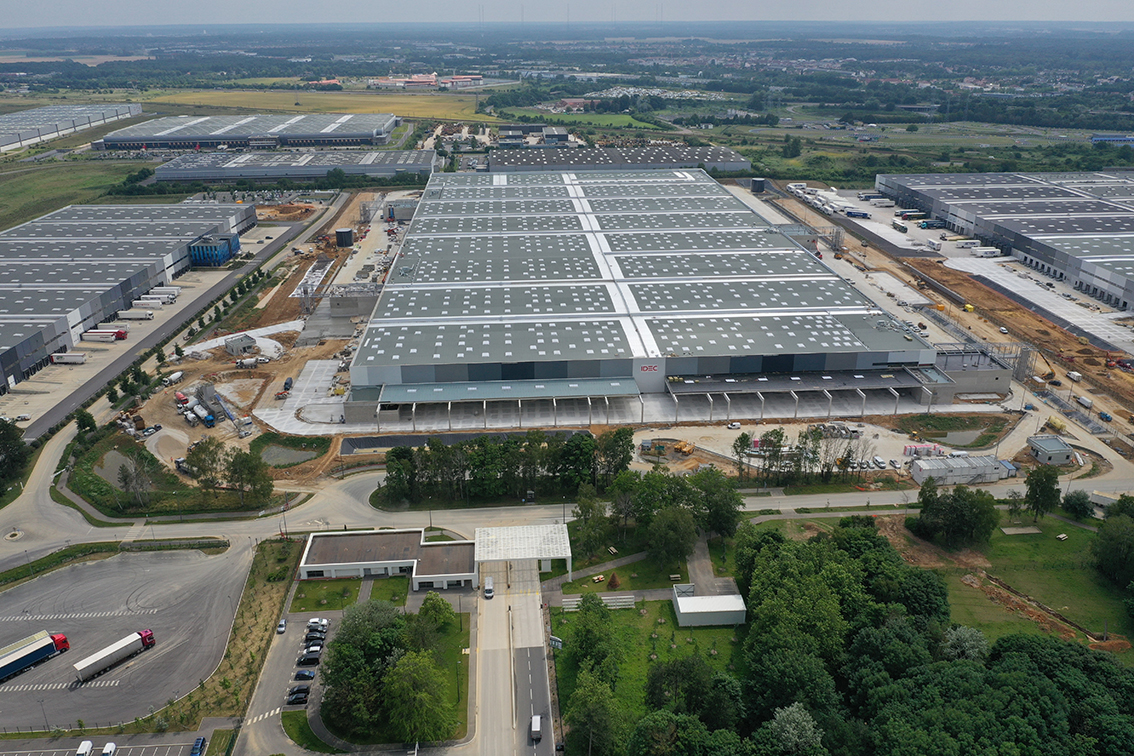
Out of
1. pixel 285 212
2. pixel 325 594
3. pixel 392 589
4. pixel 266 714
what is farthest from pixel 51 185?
pixel 266 714

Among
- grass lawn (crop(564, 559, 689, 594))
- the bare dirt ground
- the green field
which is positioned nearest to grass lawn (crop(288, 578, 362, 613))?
grass lawn (crop(564, 559, 689, 594))

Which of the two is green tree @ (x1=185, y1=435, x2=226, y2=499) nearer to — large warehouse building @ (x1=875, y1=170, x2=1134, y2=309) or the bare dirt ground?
the bare dirt ground

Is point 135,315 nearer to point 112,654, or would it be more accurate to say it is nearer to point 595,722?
point 112,654

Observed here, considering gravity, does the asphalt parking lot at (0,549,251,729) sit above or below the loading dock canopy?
below

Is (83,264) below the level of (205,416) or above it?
above

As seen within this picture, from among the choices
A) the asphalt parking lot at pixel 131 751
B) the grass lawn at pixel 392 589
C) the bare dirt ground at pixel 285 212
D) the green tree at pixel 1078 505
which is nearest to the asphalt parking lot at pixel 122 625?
the asphalt parking lot at pixel 131 751

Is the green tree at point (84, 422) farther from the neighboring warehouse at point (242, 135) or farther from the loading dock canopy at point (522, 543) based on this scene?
the neighboring warehouse at point (242, 135)

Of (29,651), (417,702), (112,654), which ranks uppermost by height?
(417,702)

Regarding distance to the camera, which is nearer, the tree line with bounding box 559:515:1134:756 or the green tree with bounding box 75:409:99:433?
the tree line with bounding box 559:515:1134:756
